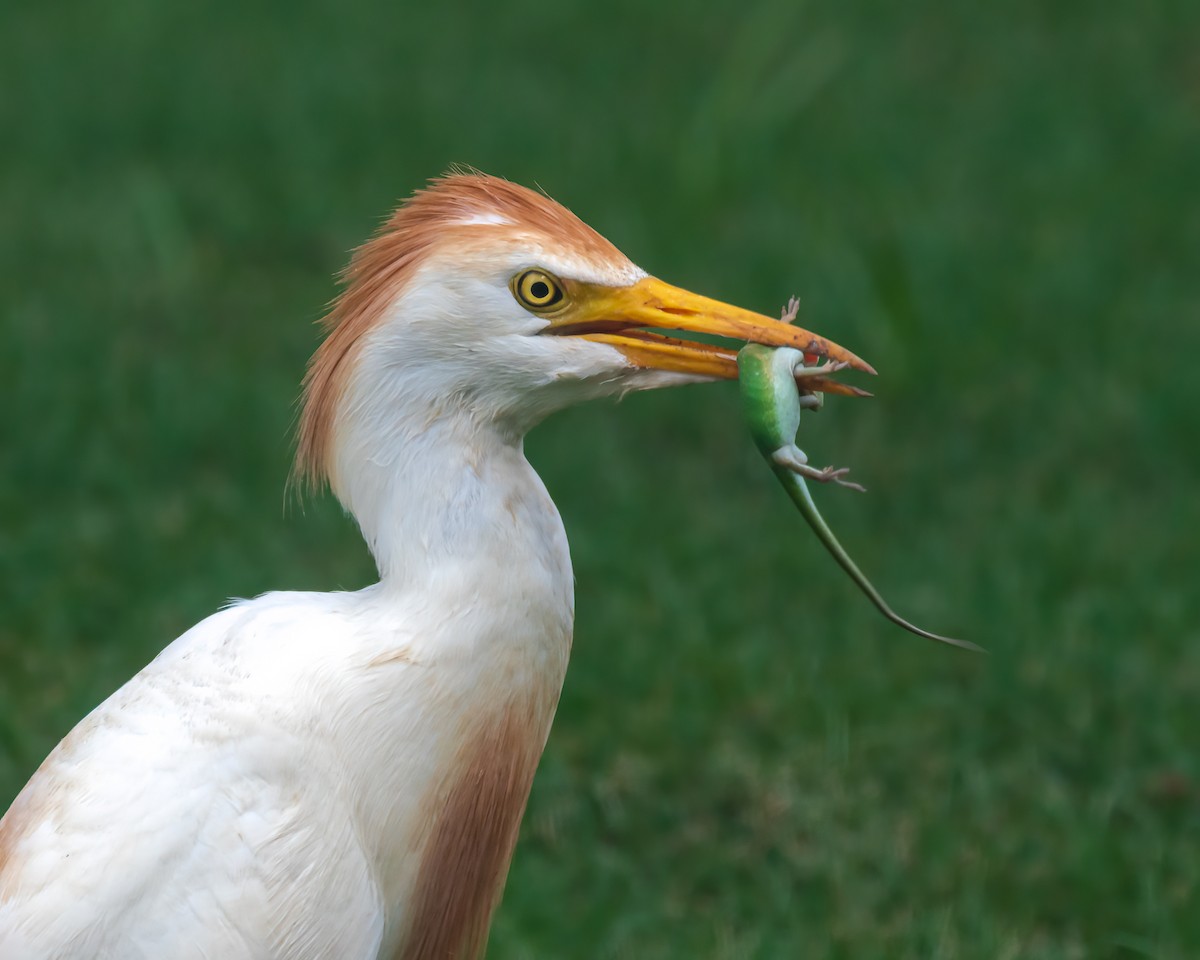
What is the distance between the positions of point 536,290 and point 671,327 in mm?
186

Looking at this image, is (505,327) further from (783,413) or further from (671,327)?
(783,413)

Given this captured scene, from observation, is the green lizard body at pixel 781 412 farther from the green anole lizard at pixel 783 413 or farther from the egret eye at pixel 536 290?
the egret eye at pixel 536 290

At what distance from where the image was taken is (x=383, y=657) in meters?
2.31

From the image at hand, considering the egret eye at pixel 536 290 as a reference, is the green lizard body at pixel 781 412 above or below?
below

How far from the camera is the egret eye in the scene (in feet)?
7.39

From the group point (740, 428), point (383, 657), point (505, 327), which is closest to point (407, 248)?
point (505, 327)

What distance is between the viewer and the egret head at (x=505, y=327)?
2.25 meters

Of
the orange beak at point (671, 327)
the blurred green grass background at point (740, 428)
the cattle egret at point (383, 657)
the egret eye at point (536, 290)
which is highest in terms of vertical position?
the egret eye at point (536, 290)

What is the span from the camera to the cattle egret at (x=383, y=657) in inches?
86.4

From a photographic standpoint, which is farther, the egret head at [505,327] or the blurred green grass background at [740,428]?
the blurred green grass background at [740,428]

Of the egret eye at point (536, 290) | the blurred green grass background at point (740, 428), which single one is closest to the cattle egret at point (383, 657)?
the egret eye at point (536, 290)

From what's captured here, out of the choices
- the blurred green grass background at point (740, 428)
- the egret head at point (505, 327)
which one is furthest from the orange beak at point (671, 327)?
the blurred green grass background at point (740, 428)

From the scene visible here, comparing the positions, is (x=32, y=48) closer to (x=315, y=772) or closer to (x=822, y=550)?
(x=822, y=550)

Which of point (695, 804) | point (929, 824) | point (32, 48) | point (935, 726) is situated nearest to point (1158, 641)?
point (935, 726)
